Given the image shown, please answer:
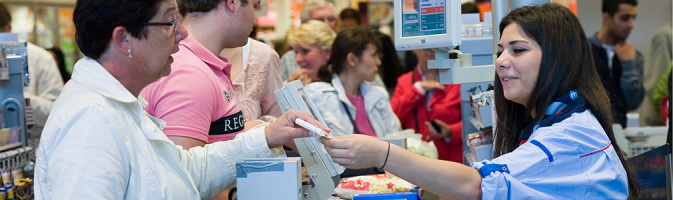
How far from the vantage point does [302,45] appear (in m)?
5.52

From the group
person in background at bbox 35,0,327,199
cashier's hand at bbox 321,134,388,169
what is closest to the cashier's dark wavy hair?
cashier's hand at bbox 321,134,388,169

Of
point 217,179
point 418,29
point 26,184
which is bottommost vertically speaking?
point 26,184

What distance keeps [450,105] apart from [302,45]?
3.98 feet

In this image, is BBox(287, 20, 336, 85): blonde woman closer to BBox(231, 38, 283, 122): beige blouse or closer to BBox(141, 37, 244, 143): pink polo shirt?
BBox(231, 38, 283, 122): beige blouse

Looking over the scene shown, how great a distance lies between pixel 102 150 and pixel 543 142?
126cm

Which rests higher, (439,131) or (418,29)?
(418,29)

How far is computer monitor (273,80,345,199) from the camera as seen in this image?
7.50 feet

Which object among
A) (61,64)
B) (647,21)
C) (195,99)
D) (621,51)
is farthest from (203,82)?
(61,64)

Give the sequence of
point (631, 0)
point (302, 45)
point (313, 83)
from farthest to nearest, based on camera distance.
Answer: point (631, 0) < point (302, 45) < point (313, 83)

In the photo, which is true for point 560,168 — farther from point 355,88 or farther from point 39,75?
point 39,75

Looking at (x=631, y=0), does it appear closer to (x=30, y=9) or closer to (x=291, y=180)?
(x=291, y=180)

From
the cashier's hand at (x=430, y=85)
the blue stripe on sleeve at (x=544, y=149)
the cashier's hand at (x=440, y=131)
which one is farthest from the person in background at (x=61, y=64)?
the blue stripe on sleeve at (x=544, y=149)

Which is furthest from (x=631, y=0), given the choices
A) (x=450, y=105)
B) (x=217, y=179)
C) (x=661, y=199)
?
(x=217, y=179)

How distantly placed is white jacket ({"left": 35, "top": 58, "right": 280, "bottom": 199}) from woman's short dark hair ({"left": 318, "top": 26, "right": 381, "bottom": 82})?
2869 millimetres
